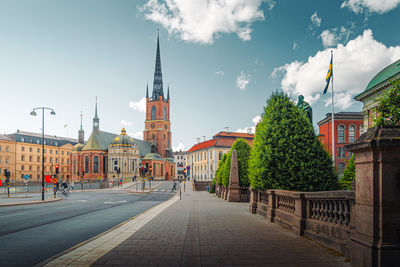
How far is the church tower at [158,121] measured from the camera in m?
120

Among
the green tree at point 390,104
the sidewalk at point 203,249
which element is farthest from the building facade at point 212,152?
the green tree at point 390,104

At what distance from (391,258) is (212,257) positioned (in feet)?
10.5

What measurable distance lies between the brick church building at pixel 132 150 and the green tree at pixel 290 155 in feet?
230

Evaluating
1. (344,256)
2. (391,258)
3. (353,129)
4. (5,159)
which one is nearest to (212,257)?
(344,256)

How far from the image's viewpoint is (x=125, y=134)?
102 m

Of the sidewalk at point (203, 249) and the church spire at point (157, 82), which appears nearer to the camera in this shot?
the sidewalk at point (203, 249)

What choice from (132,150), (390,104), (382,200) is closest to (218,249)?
(382,200)

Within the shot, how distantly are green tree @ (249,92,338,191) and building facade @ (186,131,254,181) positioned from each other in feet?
195

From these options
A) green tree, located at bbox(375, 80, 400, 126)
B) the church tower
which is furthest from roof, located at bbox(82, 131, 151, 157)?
green tree, located at bbox(375, 80, 400, 126)

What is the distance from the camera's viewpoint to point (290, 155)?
1067 centimetres

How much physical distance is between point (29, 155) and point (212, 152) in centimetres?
6076

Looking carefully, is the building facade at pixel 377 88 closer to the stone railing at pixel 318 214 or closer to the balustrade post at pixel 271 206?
the balustrade post at pixel 271 206

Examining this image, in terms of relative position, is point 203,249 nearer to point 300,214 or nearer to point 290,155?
point 300,214

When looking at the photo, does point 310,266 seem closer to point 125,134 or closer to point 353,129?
point 353,129
